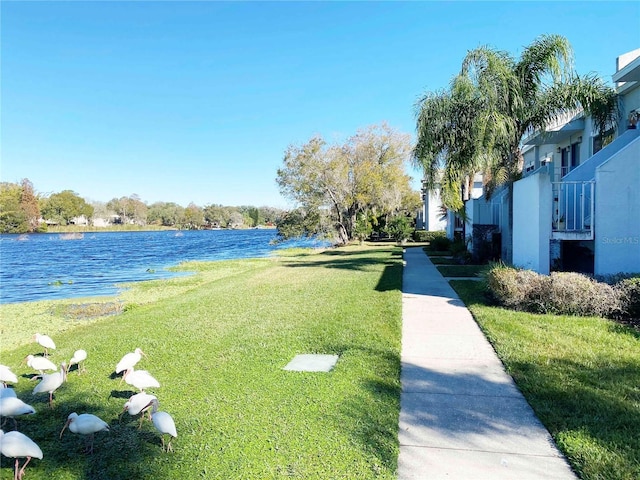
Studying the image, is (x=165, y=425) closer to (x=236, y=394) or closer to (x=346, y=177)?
(x=236, y=394)

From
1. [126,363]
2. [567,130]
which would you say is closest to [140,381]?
[126,363]

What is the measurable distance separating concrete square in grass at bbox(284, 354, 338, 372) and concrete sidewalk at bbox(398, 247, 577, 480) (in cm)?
92

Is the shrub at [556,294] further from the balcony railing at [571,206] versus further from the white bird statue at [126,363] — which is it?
the white bird statue at [126,363]

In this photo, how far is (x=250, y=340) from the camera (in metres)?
6.80

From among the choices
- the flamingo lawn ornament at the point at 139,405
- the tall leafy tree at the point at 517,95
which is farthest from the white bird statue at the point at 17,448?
the tall leafy tree at the point at 517,95

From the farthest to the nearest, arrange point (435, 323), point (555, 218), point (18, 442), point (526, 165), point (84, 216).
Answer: point (84, 216) → point (526, 165) → point (555, 218) → point (435, 323) → point (18, 442)

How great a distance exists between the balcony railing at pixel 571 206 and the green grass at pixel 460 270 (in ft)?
9.88

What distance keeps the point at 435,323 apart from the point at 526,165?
1874 centimetres

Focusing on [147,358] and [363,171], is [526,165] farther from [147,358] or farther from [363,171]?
[147,358]

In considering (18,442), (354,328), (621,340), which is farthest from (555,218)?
(18,442)

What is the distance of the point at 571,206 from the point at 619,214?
2.23 meters

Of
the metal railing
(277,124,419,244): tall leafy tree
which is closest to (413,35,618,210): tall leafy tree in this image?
the metal railing

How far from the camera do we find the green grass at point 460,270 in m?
13.7

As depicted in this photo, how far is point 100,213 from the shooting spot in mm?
119812
